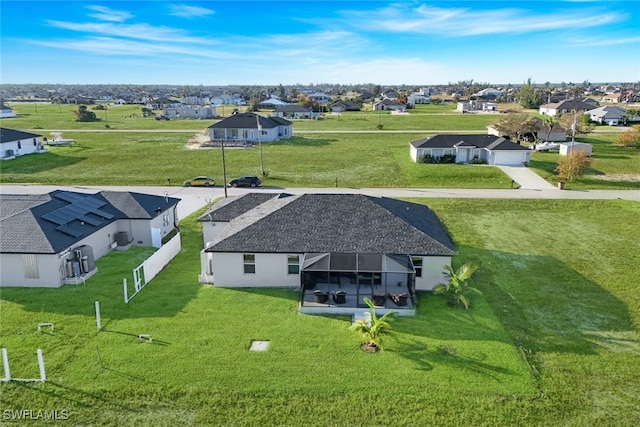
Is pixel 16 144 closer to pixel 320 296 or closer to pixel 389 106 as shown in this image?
pixel 320 296

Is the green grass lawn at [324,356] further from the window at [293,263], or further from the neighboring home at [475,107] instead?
the neighboring home at [475,107]

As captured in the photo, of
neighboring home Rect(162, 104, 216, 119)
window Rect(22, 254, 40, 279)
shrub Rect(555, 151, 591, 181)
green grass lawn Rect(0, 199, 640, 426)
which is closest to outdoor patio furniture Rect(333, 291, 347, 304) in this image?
green grass lawn Rect(0, 199, 640, 426)

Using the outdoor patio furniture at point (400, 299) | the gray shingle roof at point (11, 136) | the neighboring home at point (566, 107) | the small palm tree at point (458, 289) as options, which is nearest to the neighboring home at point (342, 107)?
the neighboring home at point (566, 107)

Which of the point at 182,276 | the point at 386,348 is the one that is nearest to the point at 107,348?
the point at 182,276

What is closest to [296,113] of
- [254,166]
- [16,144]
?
[254,166]

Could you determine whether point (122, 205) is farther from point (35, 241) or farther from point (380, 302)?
point (380, 302)

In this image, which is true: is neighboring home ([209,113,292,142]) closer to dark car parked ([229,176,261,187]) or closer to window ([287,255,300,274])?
dark car parked ([229,176,261,187])
